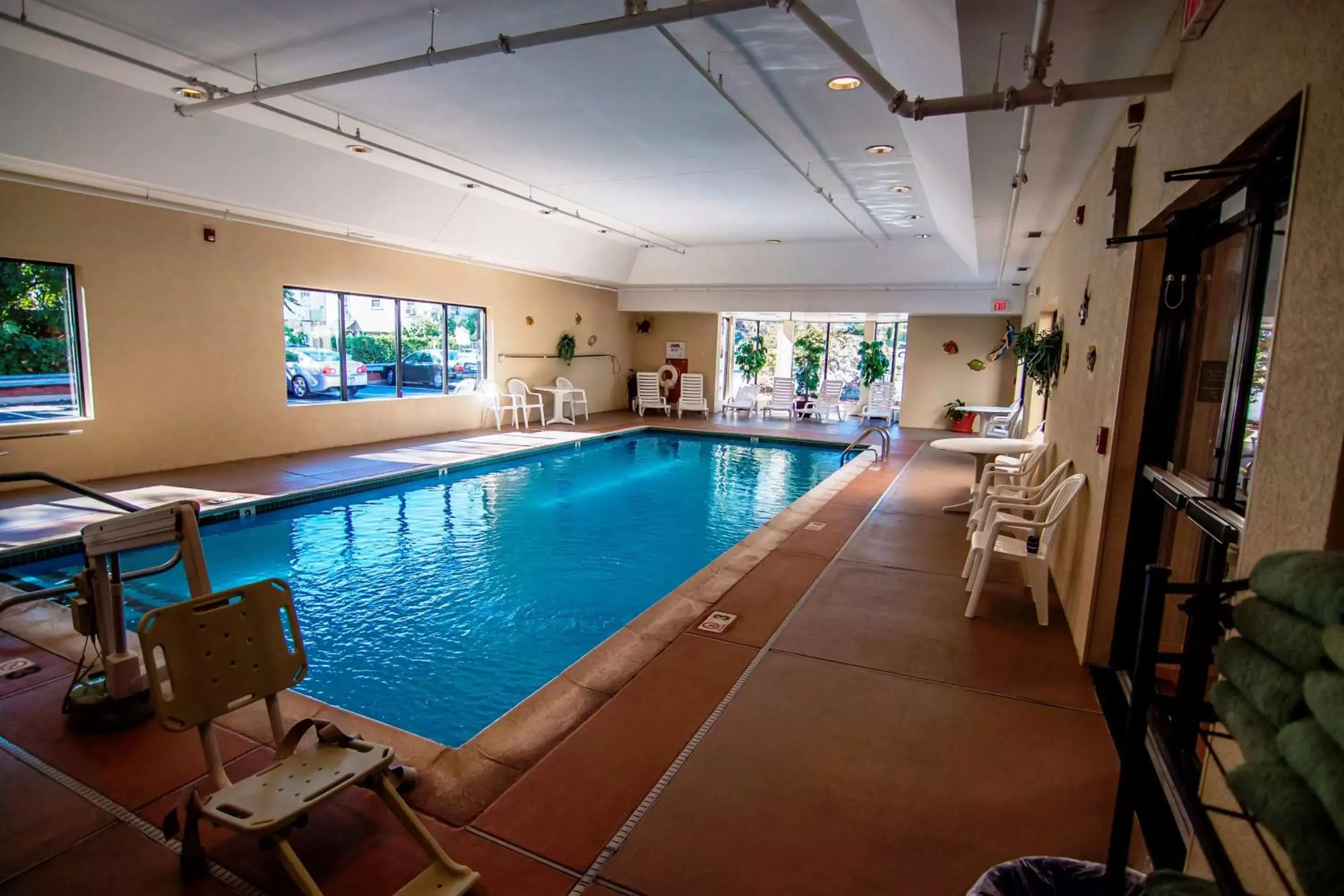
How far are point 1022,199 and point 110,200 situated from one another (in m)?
7.47

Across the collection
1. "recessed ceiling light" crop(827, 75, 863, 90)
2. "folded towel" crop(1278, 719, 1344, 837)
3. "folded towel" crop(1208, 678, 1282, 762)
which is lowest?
"folded towel" crop(1208, 678, 1282, 762)

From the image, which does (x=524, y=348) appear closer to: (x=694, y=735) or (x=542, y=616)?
(x=542, y=616)

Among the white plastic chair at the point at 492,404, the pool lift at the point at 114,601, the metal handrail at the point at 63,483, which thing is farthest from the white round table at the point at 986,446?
the white plastic chair at the point at 492,404

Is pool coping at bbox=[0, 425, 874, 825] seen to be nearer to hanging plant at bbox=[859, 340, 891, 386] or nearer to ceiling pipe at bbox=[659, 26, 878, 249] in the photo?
ceiling pipe at bbox=[659, 26, 878, 249]

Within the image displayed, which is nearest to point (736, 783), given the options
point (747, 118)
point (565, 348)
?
point (747, 118)

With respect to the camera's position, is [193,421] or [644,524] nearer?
[644,524]

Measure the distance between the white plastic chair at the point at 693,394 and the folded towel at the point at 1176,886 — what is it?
40.5ft

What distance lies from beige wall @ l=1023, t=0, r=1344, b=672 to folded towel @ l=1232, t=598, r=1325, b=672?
1.55ft

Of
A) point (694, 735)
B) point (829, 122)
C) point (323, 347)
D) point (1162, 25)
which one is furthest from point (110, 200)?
point (1162, 25)

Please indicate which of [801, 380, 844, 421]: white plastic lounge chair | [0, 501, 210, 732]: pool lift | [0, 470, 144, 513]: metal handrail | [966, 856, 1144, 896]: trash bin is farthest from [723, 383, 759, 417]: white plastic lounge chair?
[966, 856, 1144, 896]: trash bin

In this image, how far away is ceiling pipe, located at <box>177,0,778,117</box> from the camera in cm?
285

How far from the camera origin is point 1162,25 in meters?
2.30

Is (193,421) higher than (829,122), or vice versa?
(829,122)

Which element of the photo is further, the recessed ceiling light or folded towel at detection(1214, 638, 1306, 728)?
the recessed ceiling light
